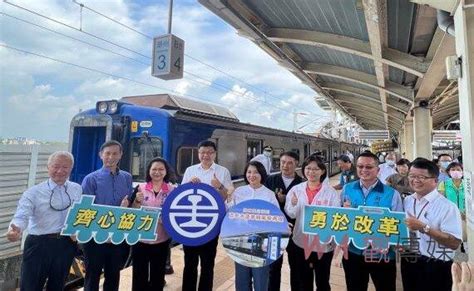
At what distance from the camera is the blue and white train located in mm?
5730

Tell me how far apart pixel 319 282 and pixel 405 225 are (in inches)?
35.8

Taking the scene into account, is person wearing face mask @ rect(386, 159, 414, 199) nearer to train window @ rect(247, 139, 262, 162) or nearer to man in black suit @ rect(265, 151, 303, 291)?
man in black suit @ rect(265, 151, 303, 291)

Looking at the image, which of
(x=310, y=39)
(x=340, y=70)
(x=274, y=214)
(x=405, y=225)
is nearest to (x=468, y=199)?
(x=405, y=225)

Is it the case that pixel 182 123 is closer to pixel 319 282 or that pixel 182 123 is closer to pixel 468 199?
pixel 319 282

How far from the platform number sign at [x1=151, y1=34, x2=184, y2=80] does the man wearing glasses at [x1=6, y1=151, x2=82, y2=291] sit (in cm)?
364

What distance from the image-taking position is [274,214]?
2496 mm

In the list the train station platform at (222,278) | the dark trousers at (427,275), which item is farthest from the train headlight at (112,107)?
the dark trousers at (427,275)

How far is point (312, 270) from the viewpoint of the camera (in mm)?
2814

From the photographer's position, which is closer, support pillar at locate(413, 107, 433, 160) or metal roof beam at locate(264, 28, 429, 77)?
metal roof beam at locate(264, 28, 429, 77)

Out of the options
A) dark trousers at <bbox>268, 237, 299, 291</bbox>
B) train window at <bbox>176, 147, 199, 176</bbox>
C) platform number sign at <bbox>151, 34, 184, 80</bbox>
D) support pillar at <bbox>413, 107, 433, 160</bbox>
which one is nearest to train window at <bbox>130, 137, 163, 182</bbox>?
train window at <bbox>176, 147, 199, 176</bbox>

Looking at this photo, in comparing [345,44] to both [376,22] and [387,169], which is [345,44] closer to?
[376,22]

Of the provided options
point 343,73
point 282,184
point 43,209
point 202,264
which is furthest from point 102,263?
point 343,73

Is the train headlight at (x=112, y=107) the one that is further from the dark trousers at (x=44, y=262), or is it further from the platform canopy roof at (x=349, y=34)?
the dark trousers at (x=44, y=262)

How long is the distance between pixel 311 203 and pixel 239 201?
Answer: 60 centimetres
